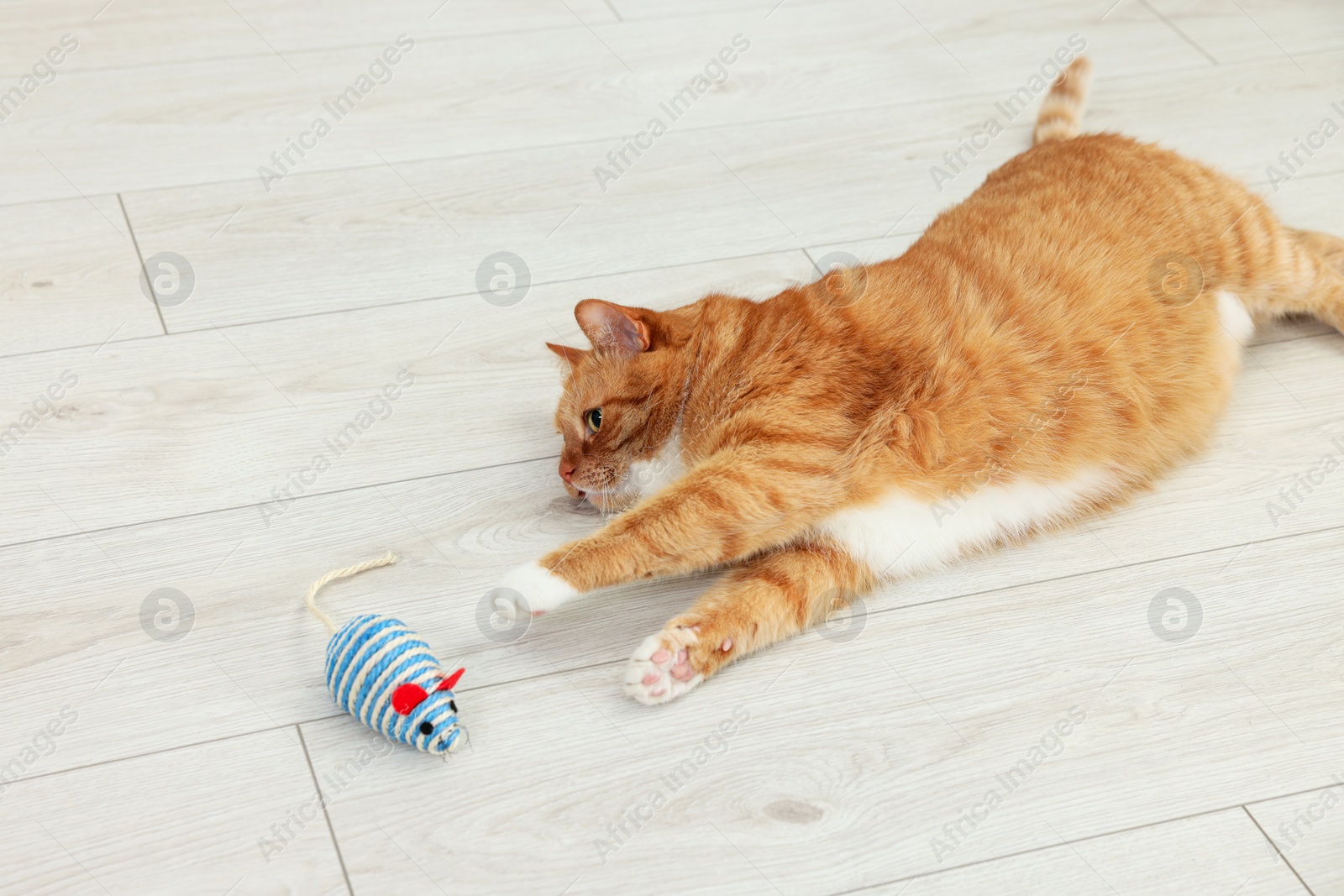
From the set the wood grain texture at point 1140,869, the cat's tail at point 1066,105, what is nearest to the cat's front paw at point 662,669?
the wood grain texture at point 1140,869

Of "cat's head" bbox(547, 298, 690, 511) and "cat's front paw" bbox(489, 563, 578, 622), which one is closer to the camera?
"cat's front paw" bbox(489, 563, 578, 622)

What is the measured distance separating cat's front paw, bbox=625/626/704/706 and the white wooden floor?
3cm

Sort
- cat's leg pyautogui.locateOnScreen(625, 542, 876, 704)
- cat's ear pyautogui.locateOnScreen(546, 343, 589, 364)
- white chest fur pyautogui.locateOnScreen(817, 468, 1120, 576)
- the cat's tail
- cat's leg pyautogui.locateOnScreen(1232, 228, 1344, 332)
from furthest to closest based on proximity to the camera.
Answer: the cat's tail < cat's leg pyautogui.locateOnScreen(1232, 228, 1344, 332) < cat's ear pyautogui.locateOnScreen(546, 343, 589, 364) < white chest fur pyautogui.locateOnScreen(817, 468, 1120, 576) < cat's leg pyautogui.locateOnScreen(625, 542, 876, 704)

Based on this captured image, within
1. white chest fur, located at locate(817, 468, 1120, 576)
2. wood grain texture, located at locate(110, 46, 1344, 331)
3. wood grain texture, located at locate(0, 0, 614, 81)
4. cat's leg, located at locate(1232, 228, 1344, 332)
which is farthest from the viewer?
wood grain texture, located at locate(0, 0, 614, 81)

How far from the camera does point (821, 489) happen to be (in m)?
1.77

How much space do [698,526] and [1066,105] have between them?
62.1 inches

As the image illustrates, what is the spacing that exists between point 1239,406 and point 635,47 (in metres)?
1.79

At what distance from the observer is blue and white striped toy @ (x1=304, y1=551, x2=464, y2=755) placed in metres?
1.54

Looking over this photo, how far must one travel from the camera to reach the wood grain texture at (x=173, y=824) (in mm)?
1456

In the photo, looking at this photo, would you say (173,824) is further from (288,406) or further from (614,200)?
(614,200)

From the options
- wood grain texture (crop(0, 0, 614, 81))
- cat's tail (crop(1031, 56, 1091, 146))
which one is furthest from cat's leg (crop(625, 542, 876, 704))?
wood grain texture (crop(0, 0, 614, 81))

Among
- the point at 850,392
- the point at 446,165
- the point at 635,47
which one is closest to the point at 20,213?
the point at 446,165

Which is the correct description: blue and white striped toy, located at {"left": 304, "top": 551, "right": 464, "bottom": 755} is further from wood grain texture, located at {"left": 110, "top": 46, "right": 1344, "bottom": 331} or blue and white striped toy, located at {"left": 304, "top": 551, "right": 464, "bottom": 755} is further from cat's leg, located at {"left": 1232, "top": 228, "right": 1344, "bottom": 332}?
cat's leg, located at {"left": 1232, "top": 228, "right": 1344, "bottom": 332}

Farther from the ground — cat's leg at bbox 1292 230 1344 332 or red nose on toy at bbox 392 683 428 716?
cat's leg at bbox 1292 230 1344 332
